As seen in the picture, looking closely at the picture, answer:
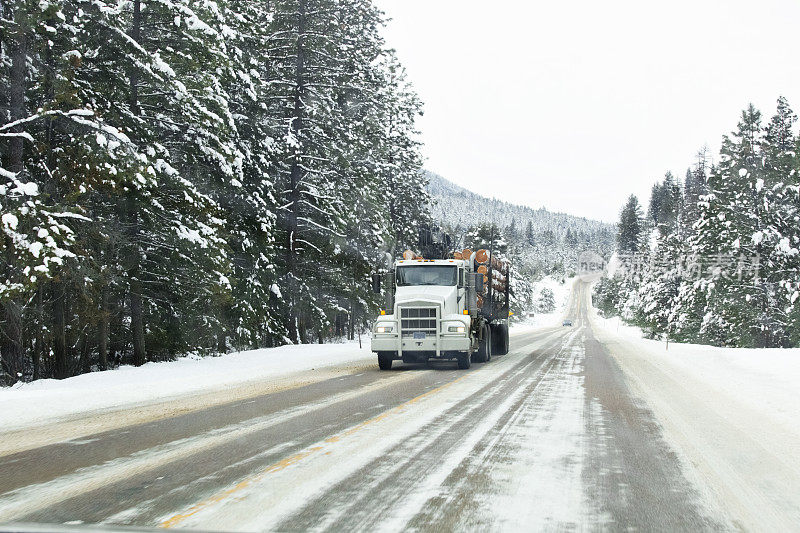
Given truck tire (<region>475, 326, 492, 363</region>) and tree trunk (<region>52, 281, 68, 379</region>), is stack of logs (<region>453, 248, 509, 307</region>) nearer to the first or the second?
truck tire (<region>475, 326, 492, 363</region>)

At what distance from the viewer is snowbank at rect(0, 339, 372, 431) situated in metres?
9.53

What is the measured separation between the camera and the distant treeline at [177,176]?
44.0 ft

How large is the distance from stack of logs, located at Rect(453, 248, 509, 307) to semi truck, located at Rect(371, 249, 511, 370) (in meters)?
0.04

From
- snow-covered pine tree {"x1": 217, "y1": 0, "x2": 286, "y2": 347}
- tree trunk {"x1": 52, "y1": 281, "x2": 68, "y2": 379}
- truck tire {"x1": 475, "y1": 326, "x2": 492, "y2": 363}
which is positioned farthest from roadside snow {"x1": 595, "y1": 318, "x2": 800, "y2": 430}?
tree trunk {"x1": 52, "y1": 281, "x2": 68, "y2": 379}

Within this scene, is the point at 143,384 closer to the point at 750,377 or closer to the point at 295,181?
the point at 295,181

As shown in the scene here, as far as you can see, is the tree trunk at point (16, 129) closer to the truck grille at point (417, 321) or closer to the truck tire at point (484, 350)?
the truck grille at point (417, 321)

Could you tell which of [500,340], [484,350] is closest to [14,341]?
[484,350]

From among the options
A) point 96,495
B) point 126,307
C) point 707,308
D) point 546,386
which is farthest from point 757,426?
point 707,308

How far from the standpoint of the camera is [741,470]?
6.00 m

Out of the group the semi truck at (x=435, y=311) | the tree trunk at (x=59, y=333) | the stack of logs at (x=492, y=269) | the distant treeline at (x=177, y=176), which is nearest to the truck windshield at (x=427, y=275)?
the semi truck at (x=435, y=311)

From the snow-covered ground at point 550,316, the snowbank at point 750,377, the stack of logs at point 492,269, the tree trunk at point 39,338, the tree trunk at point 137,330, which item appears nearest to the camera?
the snowbank at point 750,377

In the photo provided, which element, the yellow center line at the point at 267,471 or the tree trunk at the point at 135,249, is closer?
the yellow center line at the point at 267,471

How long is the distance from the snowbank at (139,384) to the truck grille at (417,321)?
3.00 m

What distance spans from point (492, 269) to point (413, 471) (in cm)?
1550
